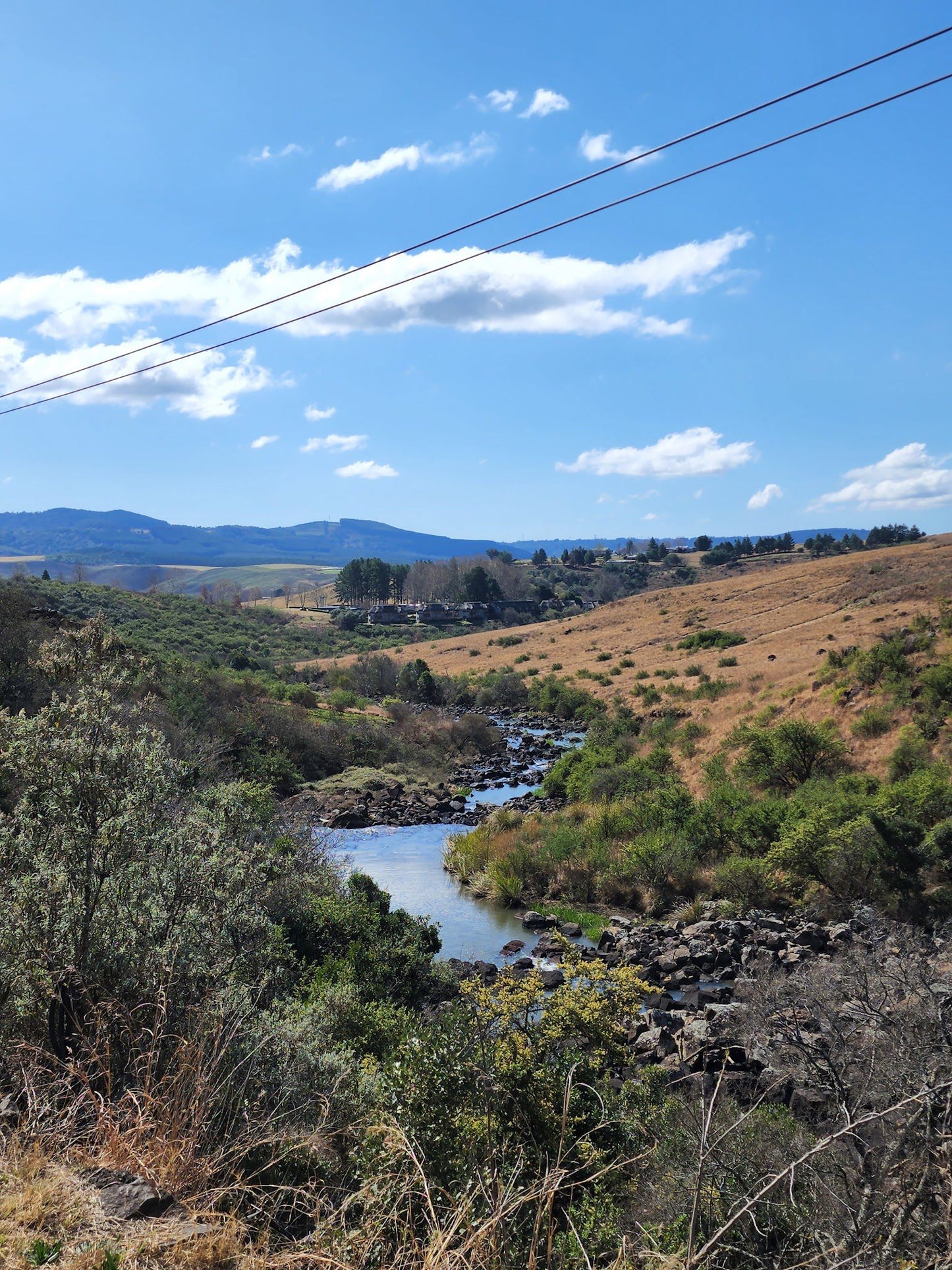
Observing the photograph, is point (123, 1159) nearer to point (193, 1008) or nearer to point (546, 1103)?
point (193, 1008)

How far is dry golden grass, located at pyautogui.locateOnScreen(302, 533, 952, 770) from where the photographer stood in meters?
37.1

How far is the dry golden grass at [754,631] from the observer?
37062 mm

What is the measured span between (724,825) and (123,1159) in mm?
20651

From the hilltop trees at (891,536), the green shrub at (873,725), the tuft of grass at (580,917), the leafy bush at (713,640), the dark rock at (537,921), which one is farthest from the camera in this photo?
the hilltop trees at (891,536)

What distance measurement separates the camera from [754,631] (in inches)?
2410

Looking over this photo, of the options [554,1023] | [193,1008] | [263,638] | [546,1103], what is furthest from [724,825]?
[263,638]

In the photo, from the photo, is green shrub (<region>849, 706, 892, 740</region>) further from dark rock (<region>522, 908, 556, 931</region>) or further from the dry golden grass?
dark rock (<region>522, 908, 556, 931</region>)

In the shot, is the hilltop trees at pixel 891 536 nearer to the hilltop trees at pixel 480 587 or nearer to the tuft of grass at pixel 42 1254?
the hilltop trees at pixel 480 587

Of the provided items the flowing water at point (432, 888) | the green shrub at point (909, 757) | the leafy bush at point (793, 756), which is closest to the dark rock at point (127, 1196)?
the flowing water at point (432, 888)

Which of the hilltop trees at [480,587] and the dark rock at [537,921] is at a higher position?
the hilltop trees at [480,587]

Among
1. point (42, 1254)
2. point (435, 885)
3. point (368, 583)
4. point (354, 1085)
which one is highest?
point (368, 583)

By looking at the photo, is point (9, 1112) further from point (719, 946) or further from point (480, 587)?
point (480, 587)

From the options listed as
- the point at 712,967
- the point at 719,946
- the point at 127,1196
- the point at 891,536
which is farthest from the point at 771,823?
the point at 891,536

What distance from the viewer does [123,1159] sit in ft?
17.2
